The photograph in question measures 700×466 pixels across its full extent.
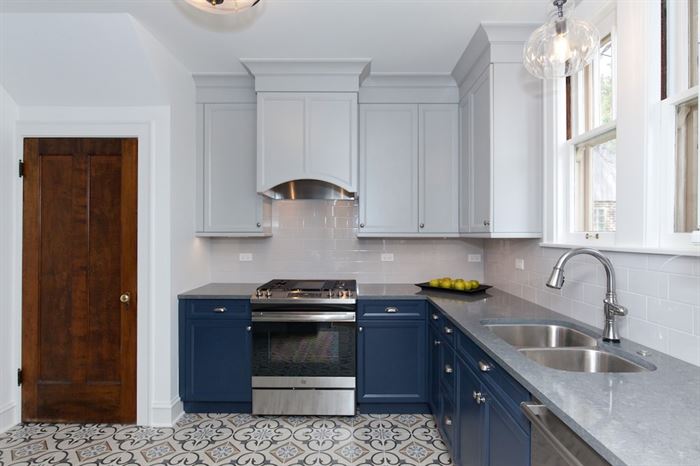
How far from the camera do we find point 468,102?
106 inches

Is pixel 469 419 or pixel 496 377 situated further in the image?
pixel 469 419

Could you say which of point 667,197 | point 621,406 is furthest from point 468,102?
point 621,406

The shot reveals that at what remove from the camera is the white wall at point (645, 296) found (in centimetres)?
128

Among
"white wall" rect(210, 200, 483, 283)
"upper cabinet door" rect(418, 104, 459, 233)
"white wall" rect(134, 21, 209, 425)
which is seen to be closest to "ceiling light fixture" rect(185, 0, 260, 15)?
"white wall" rect(134, 21, 209, 425)

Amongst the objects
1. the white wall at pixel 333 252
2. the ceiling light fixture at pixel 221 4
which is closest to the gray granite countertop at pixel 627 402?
the white wall at pixel 333 252

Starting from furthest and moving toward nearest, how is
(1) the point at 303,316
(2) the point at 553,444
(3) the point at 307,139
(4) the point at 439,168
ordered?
(4) the point at 439,168 < (3) the point at 307,139 < (1) the point at 303,316 < (2) the point at 553,444

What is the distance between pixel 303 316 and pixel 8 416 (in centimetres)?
219

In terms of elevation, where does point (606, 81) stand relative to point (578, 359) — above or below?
above

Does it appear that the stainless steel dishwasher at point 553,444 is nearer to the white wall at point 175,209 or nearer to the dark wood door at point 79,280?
the white wall at point 175,209

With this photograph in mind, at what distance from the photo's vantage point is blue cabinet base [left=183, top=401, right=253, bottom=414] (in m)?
2.71

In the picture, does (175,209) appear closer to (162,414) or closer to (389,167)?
(162,414)

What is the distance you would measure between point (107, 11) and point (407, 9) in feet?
5.85

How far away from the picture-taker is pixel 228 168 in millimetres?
2969

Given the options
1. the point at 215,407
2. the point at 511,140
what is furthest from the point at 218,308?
the point at 511,140
